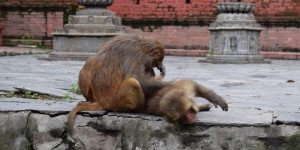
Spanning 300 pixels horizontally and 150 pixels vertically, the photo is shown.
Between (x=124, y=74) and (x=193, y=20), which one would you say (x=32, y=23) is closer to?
(x=193, y=20)

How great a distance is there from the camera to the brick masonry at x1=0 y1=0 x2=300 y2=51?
15.6 m

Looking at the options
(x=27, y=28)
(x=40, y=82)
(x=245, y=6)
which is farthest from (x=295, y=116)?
(x=27, y=28)

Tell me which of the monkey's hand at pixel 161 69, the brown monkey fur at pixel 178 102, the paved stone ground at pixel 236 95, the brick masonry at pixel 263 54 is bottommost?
the brick masonry at pixel 263 54

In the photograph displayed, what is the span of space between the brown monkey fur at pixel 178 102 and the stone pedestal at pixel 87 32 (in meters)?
7.80

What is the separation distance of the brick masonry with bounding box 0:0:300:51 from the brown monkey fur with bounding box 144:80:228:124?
11.6m

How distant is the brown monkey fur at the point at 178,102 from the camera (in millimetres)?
3881

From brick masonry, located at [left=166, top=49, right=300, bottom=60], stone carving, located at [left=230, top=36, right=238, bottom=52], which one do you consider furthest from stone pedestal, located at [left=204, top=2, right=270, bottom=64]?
brick masonry, located at [left=166, top=49, right=300, bottom=60]

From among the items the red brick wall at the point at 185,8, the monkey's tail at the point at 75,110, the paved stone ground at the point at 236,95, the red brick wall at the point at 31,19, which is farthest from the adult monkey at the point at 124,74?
the red brick wall at the point at 31,19

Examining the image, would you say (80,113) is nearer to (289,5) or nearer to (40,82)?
(40,82)

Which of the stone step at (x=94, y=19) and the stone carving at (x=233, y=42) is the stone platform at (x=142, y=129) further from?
the stone carving at (x=233, y=42)

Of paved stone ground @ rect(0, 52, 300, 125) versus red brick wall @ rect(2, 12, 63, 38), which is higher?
paved stone ground @ rect(0, 52, 300, 125)

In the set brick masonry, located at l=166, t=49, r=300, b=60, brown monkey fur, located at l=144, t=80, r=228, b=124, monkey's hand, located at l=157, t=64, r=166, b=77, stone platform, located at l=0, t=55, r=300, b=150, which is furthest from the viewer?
brick masonry, located at l=166, t=49, r=300, b=60

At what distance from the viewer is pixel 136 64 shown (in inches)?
161

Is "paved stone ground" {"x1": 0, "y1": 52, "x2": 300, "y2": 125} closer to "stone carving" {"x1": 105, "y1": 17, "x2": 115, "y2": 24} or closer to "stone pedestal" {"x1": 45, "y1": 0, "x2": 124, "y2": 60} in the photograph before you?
"stone pedestal" {"x1": 45, "y1": 0, "x2": 124, "y2": 60}
